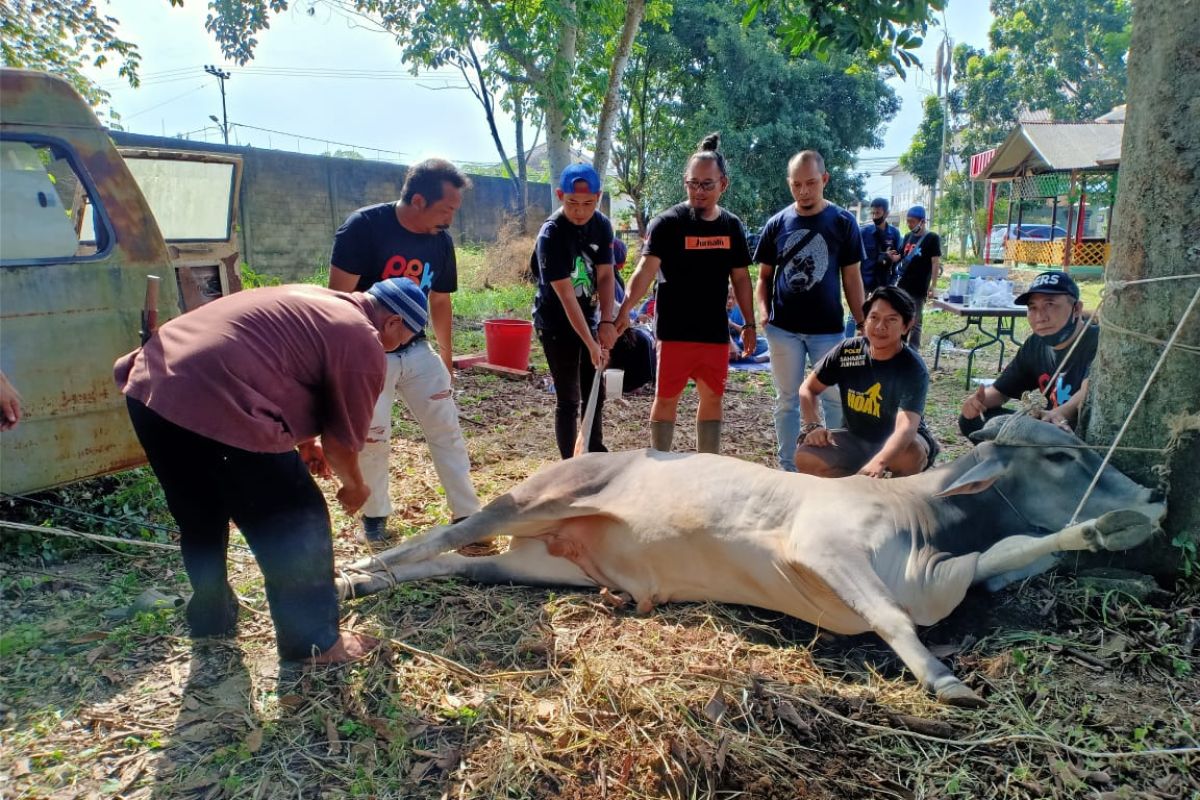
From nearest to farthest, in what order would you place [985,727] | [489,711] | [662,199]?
[985,727], [489,711], [662,199]

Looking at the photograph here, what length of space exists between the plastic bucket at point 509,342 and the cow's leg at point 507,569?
15.8 feet

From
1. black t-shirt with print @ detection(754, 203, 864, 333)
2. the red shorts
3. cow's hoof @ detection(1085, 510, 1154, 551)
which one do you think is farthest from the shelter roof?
cow's hoof @ detection(1085, 510, 1154, 551)

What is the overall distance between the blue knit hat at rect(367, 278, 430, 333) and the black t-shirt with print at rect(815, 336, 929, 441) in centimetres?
241

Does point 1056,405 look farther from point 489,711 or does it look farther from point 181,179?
point 181,179

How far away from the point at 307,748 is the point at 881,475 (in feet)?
9.36

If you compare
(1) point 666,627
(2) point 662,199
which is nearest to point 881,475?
(1) point 666,627

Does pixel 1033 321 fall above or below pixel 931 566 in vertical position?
above

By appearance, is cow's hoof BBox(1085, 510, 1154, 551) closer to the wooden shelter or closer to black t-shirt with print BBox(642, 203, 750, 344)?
black t-shirt with print BBox(642, 203, 750, 344)

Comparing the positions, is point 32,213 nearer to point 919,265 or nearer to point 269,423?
point 269,423

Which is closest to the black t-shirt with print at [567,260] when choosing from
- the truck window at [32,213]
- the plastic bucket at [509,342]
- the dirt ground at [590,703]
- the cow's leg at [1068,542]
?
the dirt ground at [590,703]

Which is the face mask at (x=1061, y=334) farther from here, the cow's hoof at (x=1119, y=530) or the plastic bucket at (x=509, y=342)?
the plastic bucket at (x=509, y=342)

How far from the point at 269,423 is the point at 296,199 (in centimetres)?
1572

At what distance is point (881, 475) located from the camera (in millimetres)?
4008

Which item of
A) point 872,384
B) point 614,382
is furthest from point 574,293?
point 614,382
